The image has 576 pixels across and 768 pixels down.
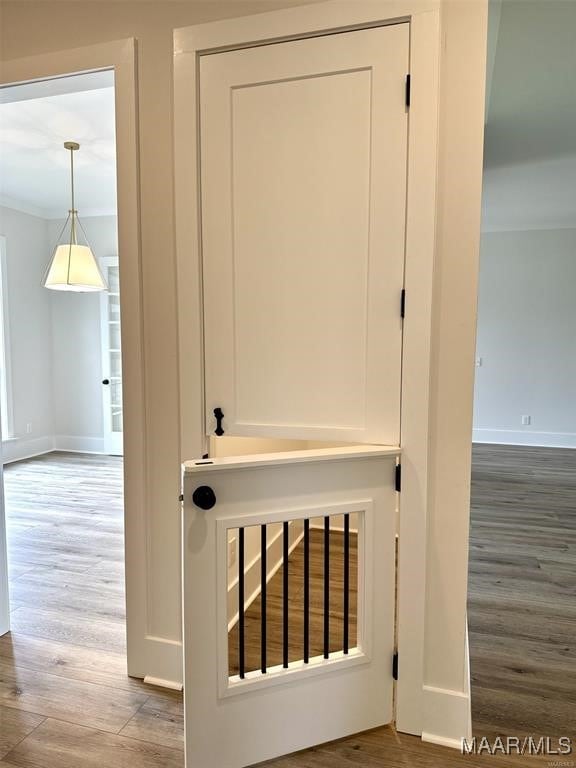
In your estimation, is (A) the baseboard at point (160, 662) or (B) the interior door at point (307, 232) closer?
(B) the interior door at point (307, 232)

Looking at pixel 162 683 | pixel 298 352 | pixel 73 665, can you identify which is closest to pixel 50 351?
pixel 73 665

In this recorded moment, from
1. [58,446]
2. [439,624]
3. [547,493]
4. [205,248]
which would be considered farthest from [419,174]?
[58,446]

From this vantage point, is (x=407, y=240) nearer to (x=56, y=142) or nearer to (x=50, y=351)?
(x=56, y=142)

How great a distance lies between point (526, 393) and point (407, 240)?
5.56 metres

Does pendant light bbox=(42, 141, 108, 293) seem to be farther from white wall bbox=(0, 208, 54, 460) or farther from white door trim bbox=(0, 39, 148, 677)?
white door trim bbox=(0, 39, 148, 677)

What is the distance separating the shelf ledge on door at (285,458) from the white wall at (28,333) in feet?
15.3

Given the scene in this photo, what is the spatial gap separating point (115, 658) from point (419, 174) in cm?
219

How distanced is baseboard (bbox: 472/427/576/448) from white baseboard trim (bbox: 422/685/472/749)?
4.81m

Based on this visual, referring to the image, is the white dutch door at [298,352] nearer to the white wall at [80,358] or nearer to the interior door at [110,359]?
the interior door at [110,359]

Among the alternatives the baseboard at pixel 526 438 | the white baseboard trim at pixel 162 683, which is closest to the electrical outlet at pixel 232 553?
the white baseboard trim at pixel 162 683

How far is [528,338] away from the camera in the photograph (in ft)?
20.2

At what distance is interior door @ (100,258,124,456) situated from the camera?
5520 millimetres

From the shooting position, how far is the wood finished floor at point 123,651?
4.98ft

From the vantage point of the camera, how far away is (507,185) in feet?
15.5
